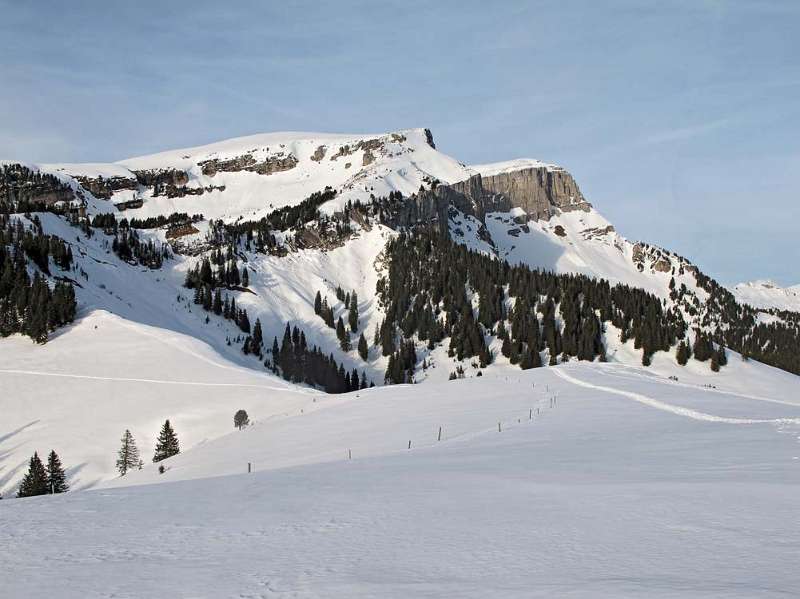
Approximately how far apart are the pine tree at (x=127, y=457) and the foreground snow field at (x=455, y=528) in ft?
130

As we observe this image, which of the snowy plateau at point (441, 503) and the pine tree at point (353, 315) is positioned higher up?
the pine tree at point (353, 315)

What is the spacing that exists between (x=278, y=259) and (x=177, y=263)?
24519mm

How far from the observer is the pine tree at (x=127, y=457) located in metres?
55.1

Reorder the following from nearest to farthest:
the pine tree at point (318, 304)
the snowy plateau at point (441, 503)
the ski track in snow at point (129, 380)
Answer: the snowy plateau at point (441, 503), the ski track in snow at point (129, 380), the pine tree at point (318, 304)

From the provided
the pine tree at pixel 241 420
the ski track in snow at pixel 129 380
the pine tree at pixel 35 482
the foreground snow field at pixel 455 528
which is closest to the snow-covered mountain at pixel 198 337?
the ski track in snow at pixel 129 380

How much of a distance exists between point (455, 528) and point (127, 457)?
169 feet

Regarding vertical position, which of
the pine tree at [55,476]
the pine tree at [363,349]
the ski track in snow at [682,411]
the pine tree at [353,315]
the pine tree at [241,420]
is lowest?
the pine tree at [55,476]

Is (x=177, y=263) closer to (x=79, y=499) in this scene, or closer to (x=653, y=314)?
(x=653, y=314)

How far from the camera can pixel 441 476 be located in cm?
1705

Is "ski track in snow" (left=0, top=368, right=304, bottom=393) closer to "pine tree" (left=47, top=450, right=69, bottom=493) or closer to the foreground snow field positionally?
"pine tree" (left=47, top=450, right=69, bottom=493)

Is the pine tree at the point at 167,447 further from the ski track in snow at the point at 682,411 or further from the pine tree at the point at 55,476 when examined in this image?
the ski track in snow at the point at 682,411

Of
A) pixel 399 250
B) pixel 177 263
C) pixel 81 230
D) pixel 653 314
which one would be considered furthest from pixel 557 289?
pixel 81 230

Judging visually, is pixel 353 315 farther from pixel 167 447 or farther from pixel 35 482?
pixel 35 482

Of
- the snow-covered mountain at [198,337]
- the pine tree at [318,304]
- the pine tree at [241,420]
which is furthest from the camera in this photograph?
the pine tree at [318,304]
